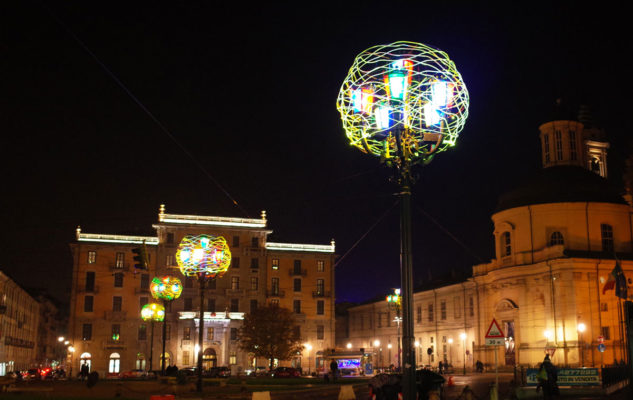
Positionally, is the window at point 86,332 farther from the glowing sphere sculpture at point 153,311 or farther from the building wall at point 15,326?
the glowing sphere sculpture at point 153,311

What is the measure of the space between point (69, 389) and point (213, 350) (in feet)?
176

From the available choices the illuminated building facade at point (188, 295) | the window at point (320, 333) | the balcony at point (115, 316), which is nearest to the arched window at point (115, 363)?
the illuminated building facade at point (188, 295)

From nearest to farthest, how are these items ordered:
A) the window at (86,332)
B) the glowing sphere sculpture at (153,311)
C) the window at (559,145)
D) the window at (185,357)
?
the glowing sphere sculpture at (153,311), the window at (559,145), the window at (86,332), the window at (185,357)

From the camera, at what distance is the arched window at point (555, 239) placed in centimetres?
6250

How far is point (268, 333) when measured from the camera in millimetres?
75375

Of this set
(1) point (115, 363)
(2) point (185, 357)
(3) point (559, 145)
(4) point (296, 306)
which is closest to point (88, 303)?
(1) point (115, 363)

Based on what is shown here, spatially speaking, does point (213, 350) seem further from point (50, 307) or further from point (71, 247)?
point (50, 307)

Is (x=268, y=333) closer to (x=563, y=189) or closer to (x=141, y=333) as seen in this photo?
(x=141, y=333)

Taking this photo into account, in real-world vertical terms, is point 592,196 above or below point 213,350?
above

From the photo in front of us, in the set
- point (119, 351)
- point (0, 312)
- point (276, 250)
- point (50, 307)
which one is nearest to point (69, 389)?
point (0, 312)

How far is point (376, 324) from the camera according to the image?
325 ft

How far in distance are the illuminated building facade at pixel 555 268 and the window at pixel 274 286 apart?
78.1 feet

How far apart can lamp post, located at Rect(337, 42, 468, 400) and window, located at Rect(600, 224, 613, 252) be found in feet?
164

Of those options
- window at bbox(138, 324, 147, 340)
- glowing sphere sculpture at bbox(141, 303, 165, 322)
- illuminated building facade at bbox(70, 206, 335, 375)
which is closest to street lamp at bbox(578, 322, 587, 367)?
glowing sphere sculpture at bbox(141, 303, 165, 322)
